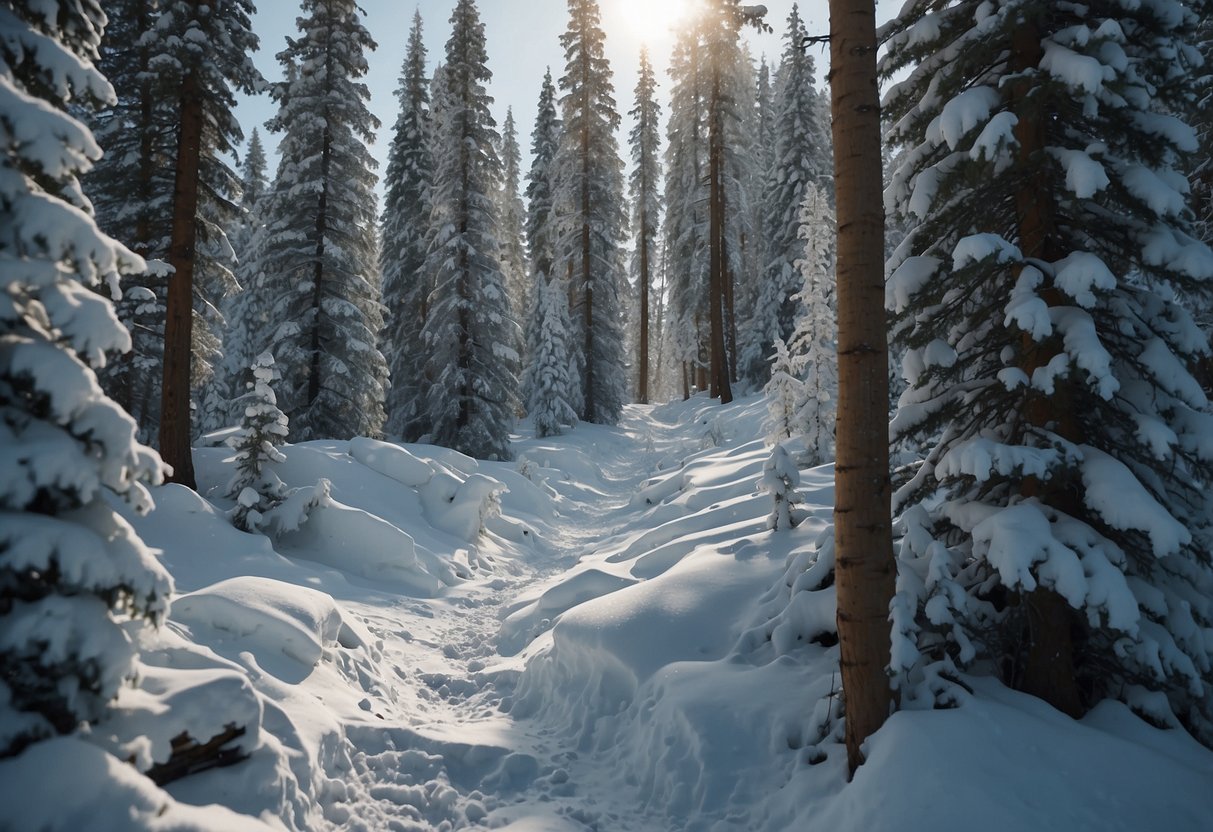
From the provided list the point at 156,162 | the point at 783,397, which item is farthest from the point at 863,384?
the point at 156,162

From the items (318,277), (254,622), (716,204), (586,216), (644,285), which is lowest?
(254,622)

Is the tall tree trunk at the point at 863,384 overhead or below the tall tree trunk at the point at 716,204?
below

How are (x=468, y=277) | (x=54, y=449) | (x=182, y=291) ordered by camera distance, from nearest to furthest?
(x=54, y=449)
(x=182, y=291)
(x=468, y=277)

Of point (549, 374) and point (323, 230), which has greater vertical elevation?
point (323, 230)

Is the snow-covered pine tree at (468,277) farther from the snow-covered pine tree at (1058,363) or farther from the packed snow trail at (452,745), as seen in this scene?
the snow-covered pine tree at (1058,363)

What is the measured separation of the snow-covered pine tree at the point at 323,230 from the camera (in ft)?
57.9

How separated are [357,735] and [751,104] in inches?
1614

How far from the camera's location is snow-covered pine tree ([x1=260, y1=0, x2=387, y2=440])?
57.9 feet

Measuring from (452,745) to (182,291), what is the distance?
9.46 metres

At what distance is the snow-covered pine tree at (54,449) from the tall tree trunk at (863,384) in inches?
145

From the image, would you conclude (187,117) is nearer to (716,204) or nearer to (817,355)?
(817,355)

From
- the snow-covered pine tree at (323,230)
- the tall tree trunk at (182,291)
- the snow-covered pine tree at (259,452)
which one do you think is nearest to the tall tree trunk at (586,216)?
the snow-covered pine tree at (323,230)

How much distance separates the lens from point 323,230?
17.9 meters

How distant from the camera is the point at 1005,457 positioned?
4.02 m
